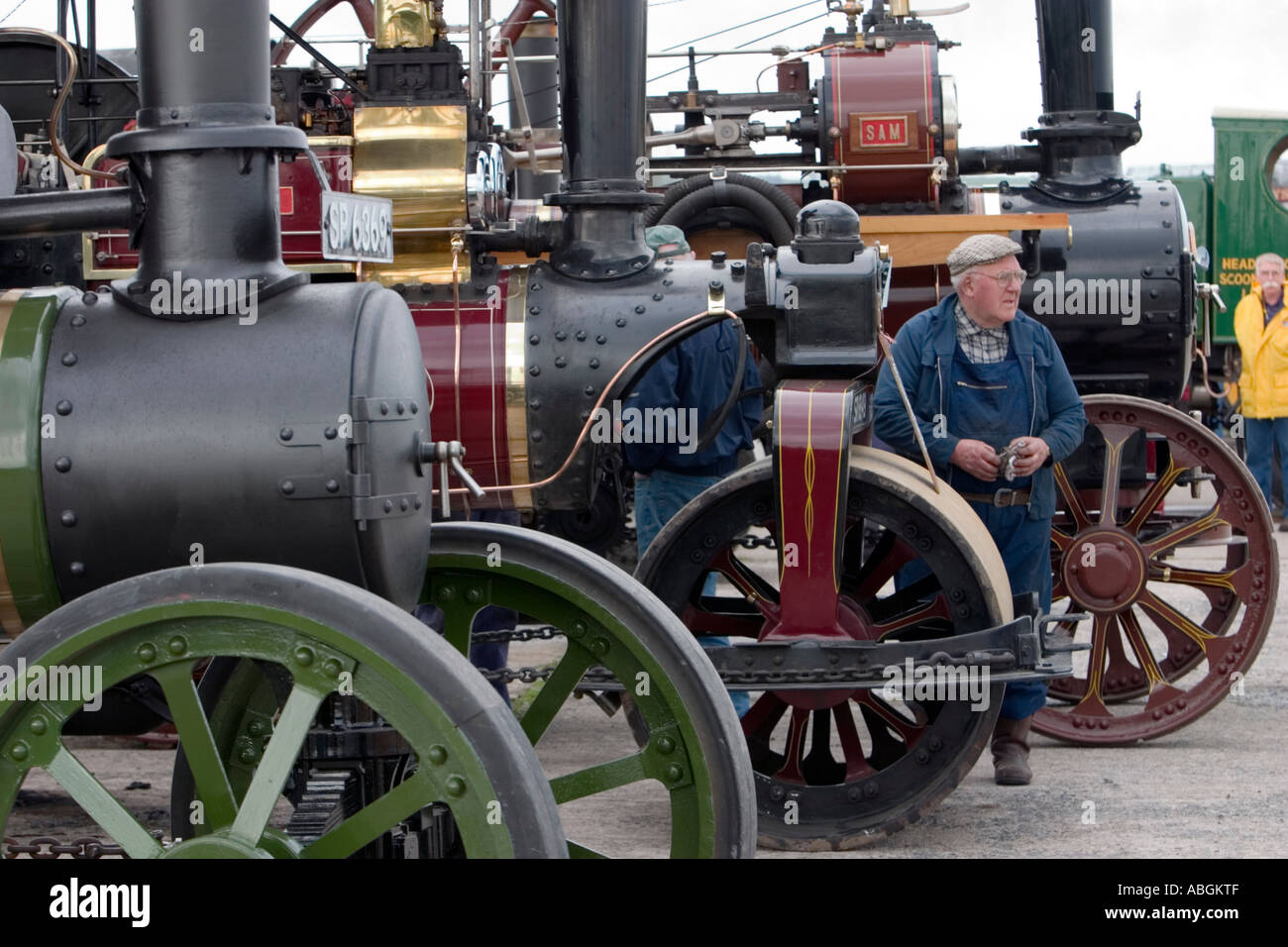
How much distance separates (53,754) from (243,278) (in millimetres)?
840

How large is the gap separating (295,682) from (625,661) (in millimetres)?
792

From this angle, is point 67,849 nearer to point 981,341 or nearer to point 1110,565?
point 981,341

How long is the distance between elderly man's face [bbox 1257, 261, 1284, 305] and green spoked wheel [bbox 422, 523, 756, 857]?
864cm

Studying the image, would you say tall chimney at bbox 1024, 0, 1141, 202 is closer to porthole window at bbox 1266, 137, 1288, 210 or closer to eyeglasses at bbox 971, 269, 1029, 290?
eyeglasses at bbox 971, 269, 1029, 290

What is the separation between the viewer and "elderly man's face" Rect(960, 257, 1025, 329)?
16.4 feet

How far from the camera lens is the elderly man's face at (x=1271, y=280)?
35.7ft

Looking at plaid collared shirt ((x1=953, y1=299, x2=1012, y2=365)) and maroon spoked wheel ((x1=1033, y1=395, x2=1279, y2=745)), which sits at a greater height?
plaid collared shirt ((x1=953, y1=299, x2=1012, y2=365))

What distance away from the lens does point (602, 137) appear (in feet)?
17.2

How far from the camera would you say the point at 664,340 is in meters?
4.90

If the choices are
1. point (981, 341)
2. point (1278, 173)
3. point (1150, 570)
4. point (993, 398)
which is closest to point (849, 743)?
point (993, 398)

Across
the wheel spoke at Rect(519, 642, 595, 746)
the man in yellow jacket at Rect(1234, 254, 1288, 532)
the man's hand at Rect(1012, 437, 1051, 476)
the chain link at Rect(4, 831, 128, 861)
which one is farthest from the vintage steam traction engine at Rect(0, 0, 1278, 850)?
the man in yellow jacket at Rect(1234, 254, 1288, 532)

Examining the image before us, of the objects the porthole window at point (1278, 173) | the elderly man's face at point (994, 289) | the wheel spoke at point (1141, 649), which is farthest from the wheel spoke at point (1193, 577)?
the porthole window at point (1278, 173)
